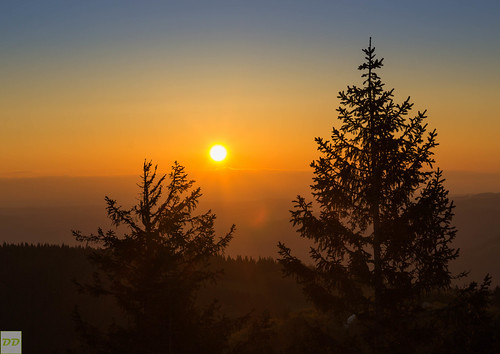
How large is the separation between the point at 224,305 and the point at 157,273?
116ft

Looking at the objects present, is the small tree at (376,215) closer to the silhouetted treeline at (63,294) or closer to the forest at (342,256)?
the forest at (342,256)

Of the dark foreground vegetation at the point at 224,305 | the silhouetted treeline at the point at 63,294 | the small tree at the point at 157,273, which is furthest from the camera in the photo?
the silhouetted treeline at the point at 63,294

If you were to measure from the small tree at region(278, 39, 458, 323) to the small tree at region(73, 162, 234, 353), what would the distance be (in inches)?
112

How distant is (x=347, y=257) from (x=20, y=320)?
38.9 metres

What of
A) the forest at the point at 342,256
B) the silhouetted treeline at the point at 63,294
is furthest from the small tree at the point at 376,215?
the silhouetted treeline at the point at 63,294

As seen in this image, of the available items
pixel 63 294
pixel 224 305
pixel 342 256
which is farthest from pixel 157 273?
pixel 63 294

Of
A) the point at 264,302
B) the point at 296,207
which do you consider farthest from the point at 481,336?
the point at 264,302

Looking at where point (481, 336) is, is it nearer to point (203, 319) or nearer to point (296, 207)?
point (296, 207)

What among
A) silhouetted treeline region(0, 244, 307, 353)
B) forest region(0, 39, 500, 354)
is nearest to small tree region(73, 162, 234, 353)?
forest region(0, 39, 500, 354)

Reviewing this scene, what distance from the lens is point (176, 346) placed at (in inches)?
587

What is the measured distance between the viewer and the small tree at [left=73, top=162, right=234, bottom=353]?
48.0 ft

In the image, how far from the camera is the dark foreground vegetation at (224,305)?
21.8m

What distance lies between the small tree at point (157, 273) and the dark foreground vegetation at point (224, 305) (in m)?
2.14

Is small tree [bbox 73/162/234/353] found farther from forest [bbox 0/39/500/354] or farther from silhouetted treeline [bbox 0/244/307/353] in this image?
silhouetted treeline [bbox 0/244/307/353]
